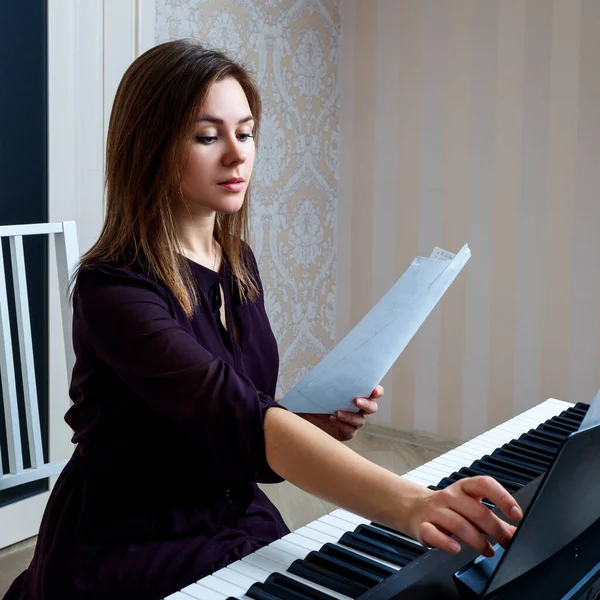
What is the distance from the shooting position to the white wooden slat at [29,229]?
168 cm

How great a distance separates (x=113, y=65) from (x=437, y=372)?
74.9 inches

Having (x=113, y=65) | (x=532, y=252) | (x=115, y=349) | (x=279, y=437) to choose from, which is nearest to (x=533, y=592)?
(x=279, y=437)

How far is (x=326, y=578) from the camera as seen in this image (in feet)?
2.82

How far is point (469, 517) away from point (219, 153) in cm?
64

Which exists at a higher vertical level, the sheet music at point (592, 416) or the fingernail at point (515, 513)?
the sheet music at point (592, 416)

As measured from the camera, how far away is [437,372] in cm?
366

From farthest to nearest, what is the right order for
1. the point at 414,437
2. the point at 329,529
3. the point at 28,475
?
1. the point at 414,437
2. the point at 28,475
3. the point at 329,529

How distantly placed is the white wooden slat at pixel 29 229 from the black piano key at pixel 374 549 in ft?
3.41

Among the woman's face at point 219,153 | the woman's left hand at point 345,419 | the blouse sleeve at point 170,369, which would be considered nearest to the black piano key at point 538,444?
the woman's left hand at point 345,419

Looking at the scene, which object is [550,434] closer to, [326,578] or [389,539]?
[389,539]

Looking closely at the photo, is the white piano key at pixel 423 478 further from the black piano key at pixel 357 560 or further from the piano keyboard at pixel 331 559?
the black piano key at pixel 357 560

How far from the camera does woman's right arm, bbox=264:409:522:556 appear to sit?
2.59 feet

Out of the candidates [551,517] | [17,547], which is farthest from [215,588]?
[17,547]

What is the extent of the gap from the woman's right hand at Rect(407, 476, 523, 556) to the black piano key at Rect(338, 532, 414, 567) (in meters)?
0.10
